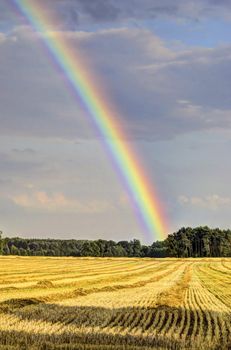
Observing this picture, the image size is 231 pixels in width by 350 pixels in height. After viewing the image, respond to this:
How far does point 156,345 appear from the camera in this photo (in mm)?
16141

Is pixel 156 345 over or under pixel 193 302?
under

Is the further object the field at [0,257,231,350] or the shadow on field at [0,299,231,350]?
the field at [0,257,231,350]

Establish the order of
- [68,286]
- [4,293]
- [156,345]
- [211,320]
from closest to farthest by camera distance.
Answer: [156,345]
[211,320]
[4,293]
[68,286]

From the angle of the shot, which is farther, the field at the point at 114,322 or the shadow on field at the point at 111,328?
the field at the point at 114,322

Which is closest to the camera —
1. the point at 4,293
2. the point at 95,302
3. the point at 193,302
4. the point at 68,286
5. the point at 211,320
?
the point at 211,320

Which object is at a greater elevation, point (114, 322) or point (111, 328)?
point (114, 322)

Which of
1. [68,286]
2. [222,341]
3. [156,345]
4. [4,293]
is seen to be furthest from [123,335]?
[68,286]

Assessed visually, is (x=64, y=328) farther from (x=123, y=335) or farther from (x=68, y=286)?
(x=68, y=286)

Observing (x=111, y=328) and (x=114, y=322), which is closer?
(x=111, y=328)

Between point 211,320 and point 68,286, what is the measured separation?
19551 mm

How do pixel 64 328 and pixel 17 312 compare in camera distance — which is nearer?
pixel 64 328

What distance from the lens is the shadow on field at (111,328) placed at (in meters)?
16.1

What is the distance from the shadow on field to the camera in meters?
16.1

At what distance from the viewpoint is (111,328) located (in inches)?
758
